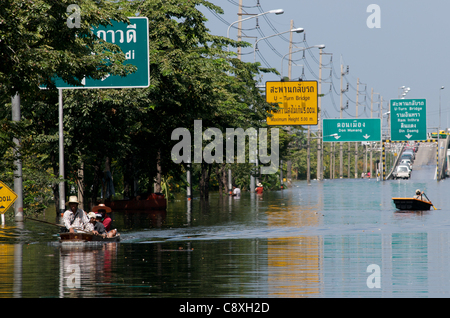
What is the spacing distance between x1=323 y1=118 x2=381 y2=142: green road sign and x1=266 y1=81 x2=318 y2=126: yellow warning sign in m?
21.3

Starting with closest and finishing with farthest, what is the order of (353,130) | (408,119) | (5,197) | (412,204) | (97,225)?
(97,225), (5,197), (412,204), (408,119), (353,130)

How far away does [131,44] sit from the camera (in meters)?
24.0

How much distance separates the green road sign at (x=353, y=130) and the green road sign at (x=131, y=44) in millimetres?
52761

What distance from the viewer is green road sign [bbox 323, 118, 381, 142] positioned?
75.5 metres

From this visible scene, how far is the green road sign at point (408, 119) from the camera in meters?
73.8

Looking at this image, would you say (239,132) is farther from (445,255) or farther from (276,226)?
(445,255)

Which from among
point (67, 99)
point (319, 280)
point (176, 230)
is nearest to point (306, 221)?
point (176, 230)

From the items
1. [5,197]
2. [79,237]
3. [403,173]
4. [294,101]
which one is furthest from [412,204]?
[403,173]

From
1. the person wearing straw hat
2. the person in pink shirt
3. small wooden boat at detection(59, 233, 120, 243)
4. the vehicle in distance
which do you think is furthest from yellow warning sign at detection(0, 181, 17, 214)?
the vehicle in distance

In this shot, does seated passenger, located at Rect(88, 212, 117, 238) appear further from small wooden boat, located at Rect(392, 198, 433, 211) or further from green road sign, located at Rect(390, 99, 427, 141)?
green road sign, located at Rect(390, 99, 427, 141)

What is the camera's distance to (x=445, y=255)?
18609mm

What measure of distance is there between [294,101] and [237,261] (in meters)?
37.6

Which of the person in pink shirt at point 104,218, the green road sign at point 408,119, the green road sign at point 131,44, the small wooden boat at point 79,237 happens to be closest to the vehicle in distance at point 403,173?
the green road sign at point 408,119

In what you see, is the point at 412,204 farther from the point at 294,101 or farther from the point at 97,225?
the point at 97,225
